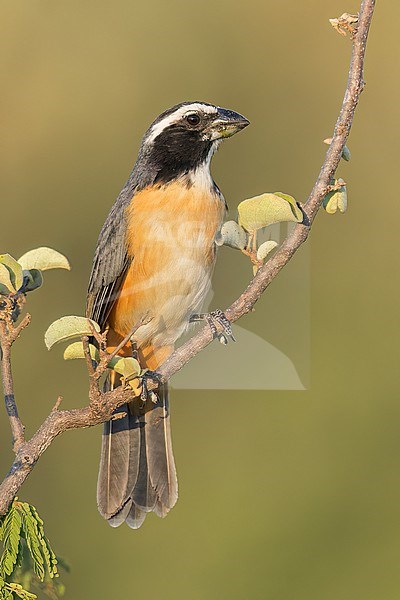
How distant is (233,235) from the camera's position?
243cm

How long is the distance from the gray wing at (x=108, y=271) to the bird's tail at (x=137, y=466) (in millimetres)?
308

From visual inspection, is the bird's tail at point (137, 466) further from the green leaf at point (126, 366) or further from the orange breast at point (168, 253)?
the green leaf at point (126, 366)

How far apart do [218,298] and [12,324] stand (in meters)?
1.55

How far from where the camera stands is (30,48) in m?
5.40

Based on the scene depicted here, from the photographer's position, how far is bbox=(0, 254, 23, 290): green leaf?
2295 millimetres

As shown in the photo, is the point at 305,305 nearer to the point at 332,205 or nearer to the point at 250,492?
the point at 250,492

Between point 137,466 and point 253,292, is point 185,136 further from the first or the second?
point 253,292

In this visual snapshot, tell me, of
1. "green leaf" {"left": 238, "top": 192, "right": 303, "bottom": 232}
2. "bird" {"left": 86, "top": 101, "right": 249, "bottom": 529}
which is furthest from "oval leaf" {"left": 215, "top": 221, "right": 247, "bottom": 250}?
"bird" {"left": 86, "top": 101, "right": 249, "bottom": 529}

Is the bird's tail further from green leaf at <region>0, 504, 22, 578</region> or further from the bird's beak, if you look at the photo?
green leaf at <region>0, 504, 22, 578</region>

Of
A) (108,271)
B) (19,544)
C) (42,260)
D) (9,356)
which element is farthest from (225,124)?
(19,544)

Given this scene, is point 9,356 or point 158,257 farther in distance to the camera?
point 158,257

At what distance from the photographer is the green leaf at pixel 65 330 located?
225cm

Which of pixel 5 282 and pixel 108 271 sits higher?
pixel 108 271

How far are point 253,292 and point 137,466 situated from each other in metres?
1.56
